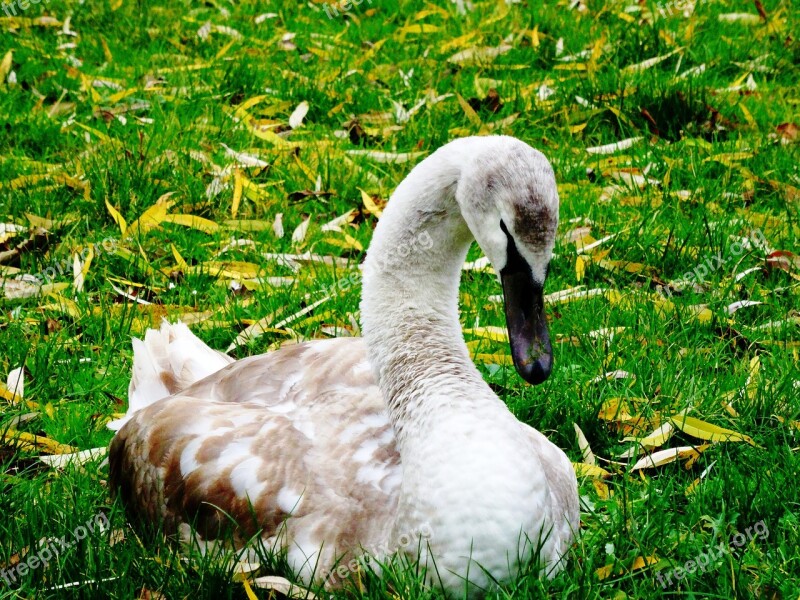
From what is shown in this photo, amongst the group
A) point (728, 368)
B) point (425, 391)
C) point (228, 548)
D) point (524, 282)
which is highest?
point (524, 282)

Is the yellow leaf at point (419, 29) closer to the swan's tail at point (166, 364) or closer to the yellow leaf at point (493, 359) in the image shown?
the yellow leaf at point (493, 359)

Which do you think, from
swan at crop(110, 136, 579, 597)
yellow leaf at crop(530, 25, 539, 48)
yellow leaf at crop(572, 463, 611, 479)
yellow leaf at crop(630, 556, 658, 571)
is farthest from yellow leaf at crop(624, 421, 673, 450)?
yellow leaf at crop(530, 25, 539, 48)

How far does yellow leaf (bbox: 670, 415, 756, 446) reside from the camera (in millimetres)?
3639

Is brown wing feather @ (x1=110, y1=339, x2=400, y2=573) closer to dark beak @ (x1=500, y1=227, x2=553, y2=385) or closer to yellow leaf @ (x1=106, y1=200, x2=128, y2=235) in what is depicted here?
dark beak @ (x1=500, y1=227, x2=553, y2=385)

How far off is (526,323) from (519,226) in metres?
0.31

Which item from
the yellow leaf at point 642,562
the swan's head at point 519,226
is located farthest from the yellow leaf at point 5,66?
the yellow leaf at point 642,562

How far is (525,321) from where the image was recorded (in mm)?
3039

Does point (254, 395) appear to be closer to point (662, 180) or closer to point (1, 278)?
point (1, 278)

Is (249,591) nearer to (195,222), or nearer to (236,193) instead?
(195,222)

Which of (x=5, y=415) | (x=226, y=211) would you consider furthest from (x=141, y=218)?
(x=5, y=415)

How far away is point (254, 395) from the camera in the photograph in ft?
11.9

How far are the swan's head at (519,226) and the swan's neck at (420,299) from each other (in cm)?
16

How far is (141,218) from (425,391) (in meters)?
2.70

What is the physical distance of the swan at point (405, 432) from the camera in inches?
112
